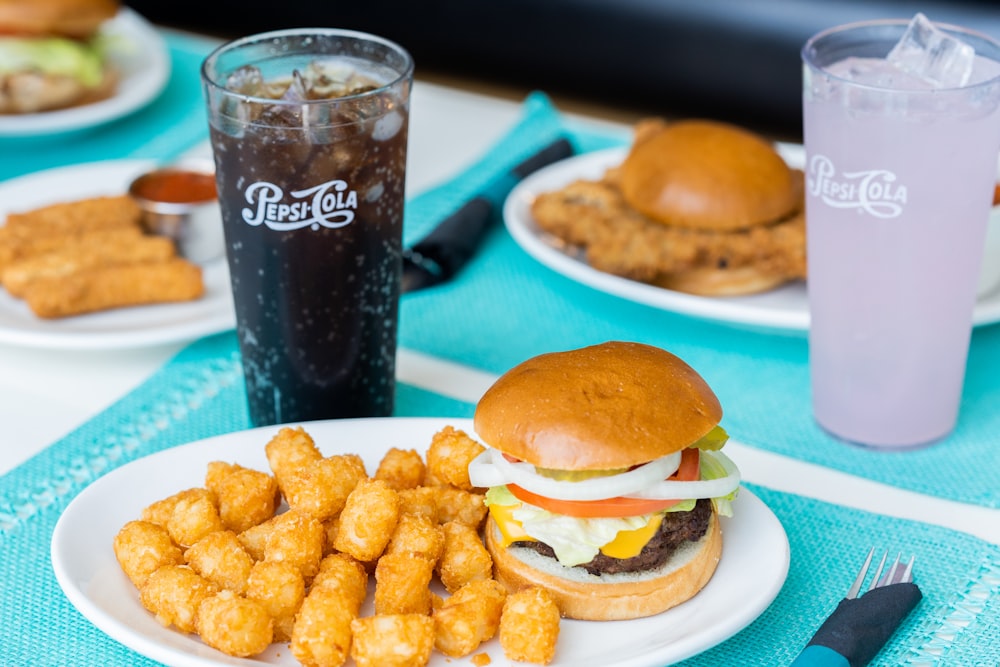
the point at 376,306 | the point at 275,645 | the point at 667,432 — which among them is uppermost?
the point at 667,432

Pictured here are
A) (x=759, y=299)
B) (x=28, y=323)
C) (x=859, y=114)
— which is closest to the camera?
(x=859, y=114)

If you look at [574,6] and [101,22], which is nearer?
[101,22]

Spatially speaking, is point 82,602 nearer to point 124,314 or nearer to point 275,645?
point 275,645

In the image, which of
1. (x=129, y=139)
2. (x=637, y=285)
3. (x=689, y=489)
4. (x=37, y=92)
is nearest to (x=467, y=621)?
(x=689, y=489)

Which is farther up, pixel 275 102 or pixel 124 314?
pixel 275 102

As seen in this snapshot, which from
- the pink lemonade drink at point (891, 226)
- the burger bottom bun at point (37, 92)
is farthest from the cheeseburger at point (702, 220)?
the burger bottom bun at point (37, 92)

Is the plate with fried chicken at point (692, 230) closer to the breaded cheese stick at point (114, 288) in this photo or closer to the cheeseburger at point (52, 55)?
the breaded cheese stick at point (114, 288)

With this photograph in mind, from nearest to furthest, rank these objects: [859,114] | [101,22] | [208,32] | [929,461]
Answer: [859,114] < [929,461] < [101,22] < [208,32]

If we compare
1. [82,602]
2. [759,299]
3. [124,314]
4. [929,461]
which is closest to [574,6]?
[759,299]
